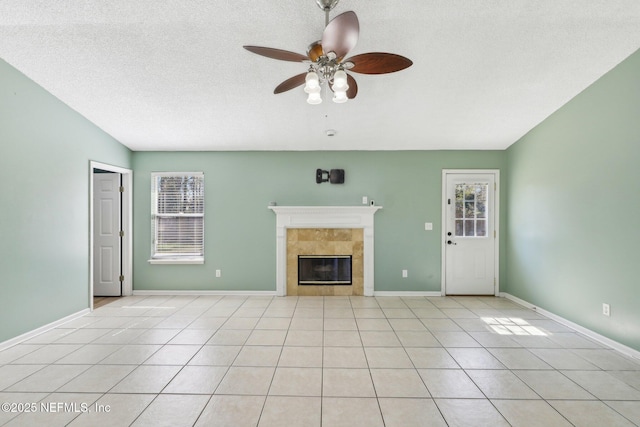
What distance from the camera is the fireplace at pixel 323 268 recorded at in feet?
16.7

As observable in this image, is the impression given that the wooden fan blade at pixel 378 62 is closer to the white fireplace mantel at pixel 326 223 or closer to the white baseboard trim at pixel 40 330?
the white fireplace mantel at pixel 326 223

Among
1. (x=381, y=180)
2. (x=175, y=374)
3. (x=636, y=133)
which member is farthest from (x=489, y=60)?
(x=175, y=374)

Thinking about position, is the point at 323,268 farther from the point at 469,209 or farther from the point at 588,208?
the point at 588,208

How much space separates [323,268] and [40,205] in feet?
12.3

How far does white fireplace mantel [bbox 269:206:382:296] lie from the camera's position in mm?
5008

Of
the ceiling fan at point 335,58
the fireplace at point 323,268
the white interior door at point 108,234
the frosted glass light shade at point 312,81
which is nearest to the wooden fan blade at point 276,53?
the ceiling fan at point 335,58

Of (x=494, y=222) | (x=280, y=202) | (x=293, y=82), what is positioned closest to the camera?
(x=293, y=82)

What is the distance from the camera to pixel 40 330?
3383mm

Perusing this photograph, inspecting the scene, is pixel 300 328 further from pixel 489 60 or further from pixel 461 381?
pixel 489 60

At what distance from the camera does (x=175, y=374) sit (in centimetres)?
253

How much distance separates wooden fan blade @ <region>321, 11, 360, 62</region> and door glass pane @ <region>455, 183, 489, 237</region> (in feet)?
12.6

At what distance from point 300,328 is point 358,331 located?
67cm

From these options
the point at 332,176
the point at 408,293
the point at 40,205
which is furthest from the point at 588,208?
the point at 40,205

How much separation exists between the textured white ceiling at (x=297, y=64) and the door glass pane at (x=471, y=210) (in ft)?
3.16
